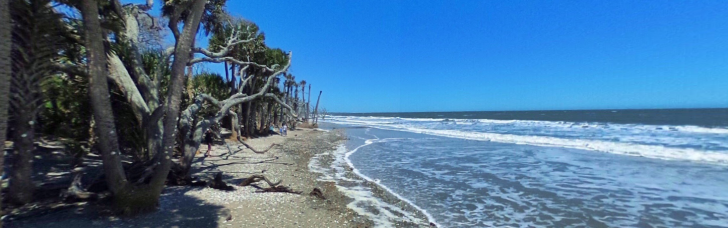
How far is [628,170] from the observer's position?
11742 mm

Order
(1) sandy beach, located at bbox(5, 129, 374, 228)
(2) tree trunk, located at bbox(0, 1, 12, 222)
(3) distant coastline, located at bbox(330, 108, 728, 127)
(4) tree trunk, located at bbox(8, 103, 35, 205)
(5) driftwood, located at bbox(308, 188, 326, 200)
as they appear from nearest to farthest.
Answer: (2) tree trunk, located at bbox(0, 1, 12, 222) → (4) tree trunk, located at bbox(8, 103, 35, 205) → (1) sandy beach, located at bbox(5, 129, 374, 228) → (5) driftwood, located at bbox(308, 188, 326, 200) → (3) distant coastline, located at bbox(330, 108, 728, 127)

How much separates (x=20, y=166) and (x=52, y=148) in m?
5.83

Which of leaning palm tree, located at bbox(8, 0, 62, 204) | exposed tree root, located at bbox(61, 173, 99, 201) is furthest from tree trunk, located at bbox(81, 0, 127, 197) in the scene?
exposed tree root, located at bbox(61, 173, 99, 201)

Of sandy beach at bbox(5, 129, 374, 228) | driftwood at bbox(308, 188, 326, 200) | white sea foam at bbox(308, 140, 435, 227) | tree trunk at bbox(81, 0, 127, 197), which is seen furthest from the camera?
driftwood at bbox(308, 188, 326, 200)

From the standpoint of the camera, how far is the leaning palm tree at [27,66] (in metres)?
4.41

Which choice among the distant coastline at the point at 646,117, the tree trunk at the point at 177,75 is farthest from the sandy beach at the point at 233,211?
the distant coastline at the point at 646,117

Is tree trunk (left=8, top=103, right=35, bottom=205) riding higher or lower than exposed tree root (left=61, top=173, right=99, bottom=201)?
higher

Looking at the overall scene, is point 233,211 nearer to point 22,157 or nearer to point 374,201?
point 22,157

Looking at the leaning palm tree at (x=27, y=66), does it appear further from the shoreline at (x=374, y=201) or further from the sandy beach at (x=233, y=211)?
the shoreline at (x=374, y=201)

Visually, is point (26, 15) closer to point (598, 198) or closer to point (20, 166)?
point (20, 166)

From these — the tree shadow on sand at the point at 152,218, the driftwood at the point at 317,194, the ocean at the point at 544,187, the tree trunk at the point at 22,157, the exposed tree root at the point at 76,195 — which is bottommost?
the ocean at the point at 544,187

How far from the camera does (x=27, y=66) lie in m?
4.58

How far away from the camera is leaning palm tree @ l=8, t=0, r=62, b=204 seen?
4414mm

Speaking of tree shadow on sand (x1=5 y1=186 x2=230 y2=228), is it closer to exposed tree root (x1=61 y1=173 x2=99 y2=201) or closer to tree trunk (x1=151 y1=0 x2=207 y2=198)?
exposed tree root (x1=61 y1=173 x2=99 y2=201)
